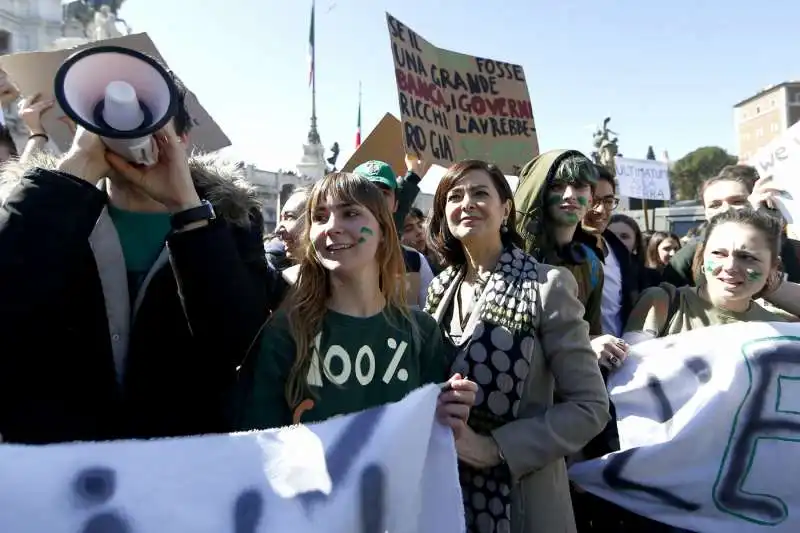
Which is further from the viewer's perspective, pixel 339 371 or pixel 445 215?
pixel 445 215

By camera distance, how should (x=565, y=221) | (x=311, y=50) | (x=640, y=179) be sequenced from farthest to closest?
1. (x=311, y=50)
2. (x=640, y=179)
3. (x=565, y=221)

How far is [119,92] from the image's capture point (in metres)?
1.33

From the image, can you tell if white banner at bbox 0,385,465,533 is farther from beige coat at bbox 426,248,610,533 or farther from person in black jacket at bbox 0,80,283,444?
beige coat at bbox 426,248,610,533

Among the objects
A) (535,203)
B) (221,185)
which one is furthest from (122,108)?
(535,203)

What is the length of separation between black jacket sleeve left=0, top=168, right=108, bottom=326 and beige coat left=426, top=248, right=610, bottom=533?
40.7 inches

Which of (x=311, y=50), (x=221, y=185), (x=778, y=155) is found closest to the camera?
(x=221, y=185)

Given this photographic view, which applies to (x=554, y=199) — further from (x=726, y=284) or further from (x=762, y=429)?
(x=762, y=429)

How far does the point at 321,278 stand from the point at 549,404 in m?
0.73

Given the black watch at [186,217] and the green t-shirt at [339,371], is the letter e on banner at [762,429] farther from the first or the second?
the black watch at [186,217]

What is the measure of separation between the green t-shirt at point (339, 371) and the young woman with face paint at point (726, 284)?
1165mm

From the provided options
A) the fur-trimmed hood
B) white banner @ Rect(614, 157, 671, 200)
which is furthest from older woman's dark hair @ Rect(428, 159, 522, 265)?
white banner @ Rect(614, 157, 671, 200)

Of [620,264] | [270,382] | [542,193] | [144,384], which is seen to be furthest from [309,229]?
[620,264]

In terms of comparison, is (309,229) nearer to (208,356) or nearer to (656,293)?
(208,356)

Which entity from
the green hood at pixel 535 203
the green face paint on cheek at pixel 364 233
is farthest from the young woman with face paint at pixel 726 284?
the green face paint on cheek at pixel 364 233
